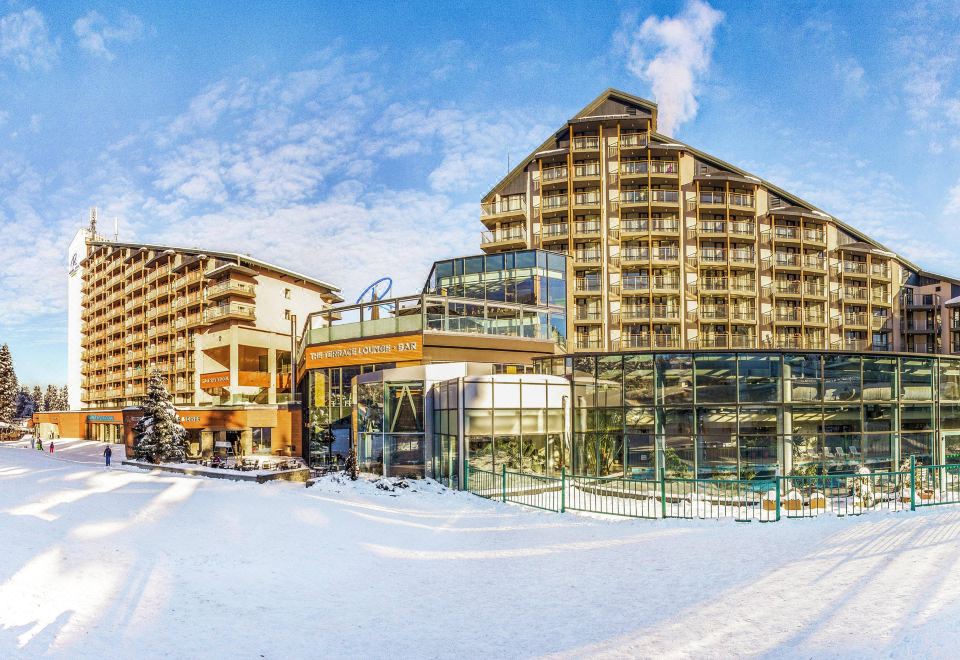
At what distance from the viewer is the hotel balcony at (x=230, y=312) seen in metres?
55.9

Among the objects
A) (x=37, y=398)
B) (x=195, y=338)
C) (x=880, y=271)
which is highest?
(x=880, y=271)

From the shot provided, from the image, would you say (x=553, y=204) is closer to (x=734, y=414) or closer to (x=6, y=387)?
(x=734, y=414)

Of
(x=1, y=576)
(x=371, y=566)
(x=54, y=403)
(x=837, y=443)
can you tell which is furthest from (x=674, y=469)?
(x=54, y=403)

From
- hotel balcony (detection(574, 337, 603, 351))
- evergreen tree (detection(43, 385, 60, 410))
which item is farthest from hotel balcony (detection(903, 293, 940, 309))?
evergreen tree (detection(43, 385, 60, 410))

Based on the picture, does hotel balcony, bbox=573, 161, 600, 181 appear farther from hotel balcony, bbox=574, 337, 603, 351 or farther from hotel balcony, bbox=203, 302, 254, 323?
hotel balcony, bbox=203, 302, 254, 323

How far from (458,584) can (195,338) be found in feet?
187

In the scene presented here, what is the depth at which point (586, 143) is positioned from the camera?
56344mm

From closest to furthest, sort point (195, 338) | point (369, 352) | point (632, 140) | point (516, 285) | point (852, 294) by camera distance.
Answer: point (369, 352) < point (516, 285) < point (632, 140) < point (195, 338) < point (852, 294)

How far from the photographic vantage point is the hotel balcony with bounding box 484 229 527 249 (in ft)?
186

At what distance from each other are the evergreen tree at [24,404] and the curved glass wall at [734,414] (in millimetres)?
156479

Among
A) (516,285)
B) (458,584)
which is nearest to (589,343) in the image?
(516,285)

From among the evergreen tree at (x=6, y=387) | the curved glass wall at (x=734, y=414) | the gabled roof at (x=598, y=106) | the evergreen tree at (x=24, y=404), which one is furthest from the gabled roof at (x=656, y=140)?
the evergreen tree at (x=24, y=404)

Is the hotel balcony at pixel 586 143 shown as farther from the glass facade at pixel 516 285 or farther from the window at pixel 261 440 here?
the window at pixel 261 440

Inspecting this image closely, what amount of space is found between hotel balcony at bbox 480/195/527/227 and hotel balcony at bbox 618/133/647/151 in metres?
10.7
